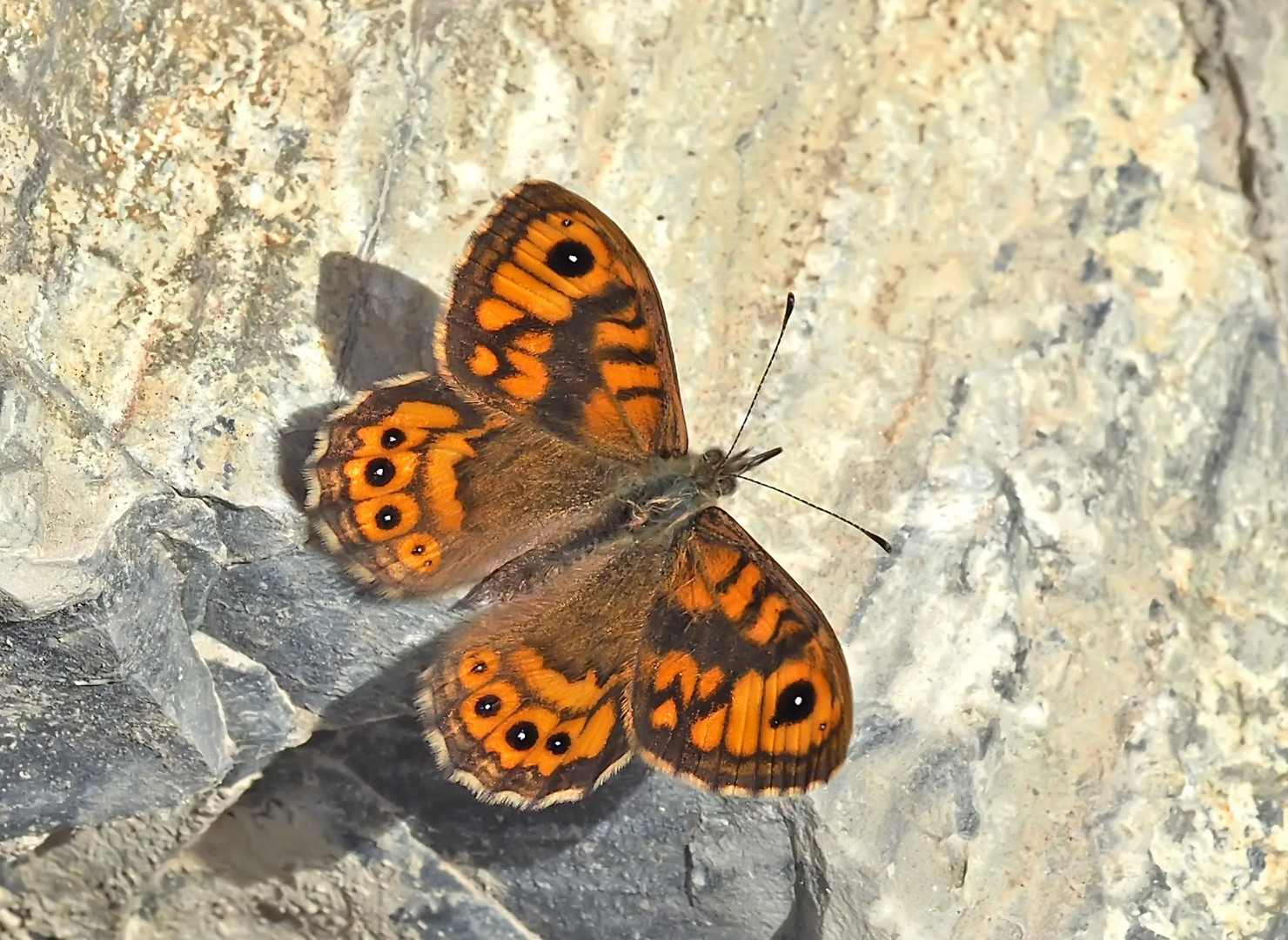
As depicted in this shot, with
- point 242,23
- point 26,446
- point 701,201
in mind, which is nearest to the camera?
point 26,446

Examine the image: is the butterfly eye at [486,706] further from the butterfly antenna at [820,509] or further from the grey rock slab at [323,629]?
the butterfly antenna at [820,509]

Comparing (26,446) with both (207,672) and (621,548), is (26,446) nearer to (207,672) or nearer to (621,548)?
(207,672)

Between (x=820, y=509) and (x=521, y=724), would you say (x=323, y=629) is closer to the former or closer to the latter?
(x=521, y=724)

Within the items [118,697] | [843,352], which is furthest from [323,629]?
[843,352]

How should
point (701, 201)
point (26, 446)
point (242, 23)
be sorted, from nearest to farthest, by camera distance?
1. point (26, 446)
2. point (242, 23)
3. point (701, 201)

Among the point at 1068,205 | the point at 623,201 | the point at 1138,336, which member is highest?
the point at 1068,205

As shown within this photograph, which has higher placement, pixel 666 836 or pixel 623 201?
pixel 623 201

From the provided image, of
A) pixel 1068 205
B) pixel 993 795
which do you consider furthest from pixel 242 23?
pixel 993 795
